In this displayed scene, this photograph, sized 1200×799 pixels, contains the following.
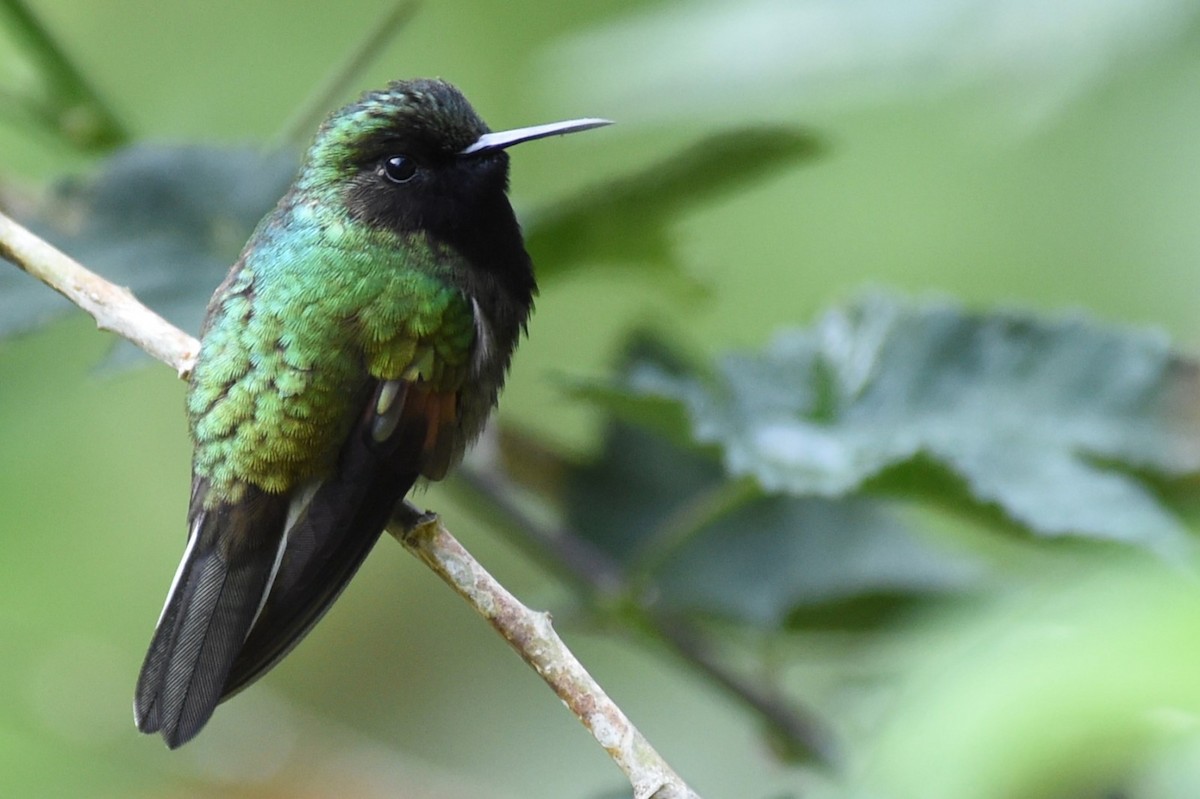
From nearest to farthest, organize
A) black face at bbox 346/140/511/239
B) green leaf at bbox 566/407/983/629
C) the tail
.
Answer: the tail < black face at bbox 346/140/511/239 < green leaf at bbox 566/407/983/629

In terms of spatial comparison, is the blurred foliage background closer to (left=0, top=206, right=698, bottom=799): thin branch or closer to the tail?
(left=0, top=206, right=698, bottom=799): thin branch

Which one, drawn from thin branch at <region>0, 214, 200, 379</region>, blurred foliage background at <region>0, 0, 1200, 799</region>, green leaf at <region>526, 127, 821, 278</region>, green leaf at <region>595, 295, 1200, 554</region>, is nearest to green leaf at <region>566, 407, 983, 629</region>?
blurred foliage background at <region>0, 0, 1200, 799</region>

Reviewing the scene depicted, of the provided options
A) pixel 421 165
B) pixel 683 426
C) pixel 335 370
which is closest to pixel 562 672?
pixel 335 370

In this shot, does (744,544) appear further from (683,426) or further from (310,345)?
(310,345)

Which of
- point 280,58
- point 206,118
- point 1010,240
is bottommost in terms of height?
point 206,118

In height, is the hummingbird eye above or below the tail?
above

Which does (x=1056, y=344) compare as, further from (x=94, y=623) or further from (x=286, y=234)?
(x=94, y=623)

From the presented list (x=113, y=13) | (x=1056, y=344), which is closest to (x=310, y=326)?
(x=1056, y=344)
